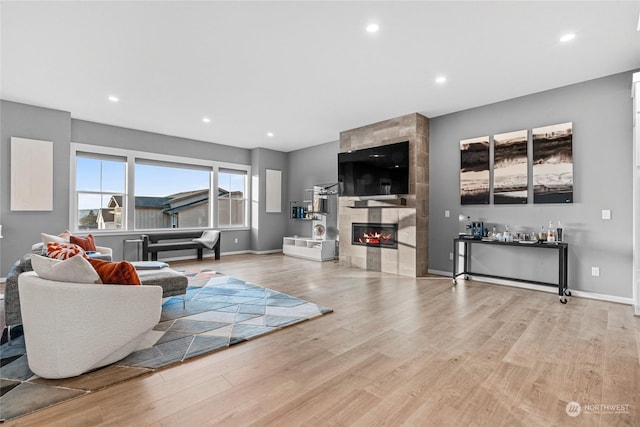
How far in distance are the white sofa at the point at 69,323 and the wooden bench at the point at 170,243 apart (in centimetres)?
423

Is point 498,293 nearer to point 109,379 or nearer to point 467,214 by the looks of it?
point 467,214

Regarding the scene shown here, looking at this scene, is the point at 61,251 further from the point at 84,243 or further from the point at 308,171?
the point at 308,171

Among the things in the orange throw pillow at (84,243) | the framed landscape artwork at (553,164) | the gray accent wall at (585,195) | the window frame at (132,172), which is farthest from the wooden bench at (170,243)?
the framed landscape artwork at (553,164)

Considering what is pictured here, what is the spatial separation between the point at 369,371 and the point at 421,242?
12.1 ft

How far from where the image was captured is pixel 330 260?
7.20 m

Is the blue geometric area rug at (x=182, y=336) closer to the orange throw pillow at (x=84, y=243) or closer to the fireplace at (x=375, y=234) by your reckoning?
the orange throw pillow at (x=84, y=243)

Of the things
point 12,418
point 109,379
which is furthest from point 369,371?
point 12,418

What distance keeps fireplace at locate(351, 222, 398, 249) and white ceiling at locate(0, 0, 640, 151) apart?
2.16m

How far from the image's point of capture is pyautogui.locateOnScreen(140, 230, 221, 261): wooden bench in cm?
624

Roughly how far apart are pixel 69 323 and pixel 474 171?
5.43m

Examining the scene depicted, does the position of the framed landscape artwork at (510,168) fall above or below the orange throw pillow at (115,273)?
above

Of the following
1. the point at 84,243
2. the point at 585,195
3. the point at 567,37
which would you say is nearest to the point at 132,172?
the point at 84,243

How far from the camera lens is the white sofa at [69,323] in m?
2.02

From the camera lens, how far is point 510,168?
472cm
